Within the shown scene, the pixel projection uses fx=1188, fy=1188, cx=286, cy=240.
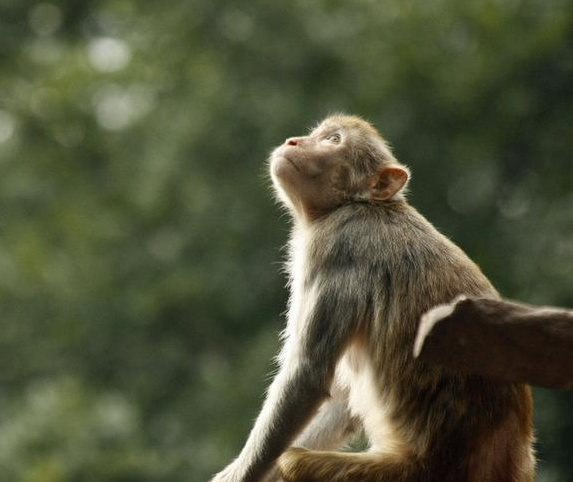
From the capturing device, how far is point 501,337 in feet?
13.9

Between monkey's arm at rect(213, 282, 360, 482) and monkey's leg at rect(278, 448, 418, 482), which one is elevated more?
monkey's arm at rect(213, 282, 360, 482)

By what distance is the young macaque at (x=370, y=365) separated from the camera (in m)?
5.10

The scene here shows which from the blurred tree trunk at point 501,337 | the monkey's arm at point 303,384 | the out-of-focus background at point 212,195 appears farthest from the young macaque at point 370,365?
the out-of-focus background at point 212,195

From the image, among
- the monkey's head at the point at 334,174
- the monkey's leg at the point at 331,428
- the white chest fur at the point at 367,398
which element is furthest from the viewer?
the monkey's head at the point at 334,174

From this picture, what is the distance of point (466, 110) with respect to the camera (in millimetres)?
16719

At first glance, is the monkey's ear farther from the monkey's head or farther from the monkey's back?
the monkey's back

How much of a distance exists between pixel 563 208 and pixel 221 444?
525 cm

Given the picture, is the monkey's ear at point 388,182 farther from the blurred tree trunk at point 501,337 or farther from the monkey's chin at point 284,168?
the blurred tree trunk at point 501,337

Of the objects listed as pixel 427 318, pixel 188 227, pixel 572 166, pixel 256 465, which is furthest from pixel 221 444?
pixel 427 318

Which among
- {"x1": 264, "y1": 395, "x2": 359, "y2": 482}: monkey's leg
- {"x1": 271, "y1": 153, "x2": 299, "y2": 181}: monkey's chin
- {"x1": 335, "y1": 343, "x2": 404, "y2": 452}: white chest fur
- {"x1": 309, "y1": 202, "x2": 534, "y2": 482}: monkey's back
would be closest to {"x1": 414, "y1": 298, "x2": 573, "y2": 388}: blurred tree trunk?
{"x1": 309, "y1": 202, "x2": 534, "y2": 482}: monkey's back

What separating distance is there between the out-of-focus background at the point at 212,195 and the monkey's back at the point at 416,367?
847cm

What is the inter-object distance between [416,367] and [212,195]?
1239 cm

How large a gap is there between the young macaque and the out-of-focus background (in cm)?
814

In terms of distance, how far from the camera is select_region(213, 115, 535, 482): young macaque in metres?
5.10
